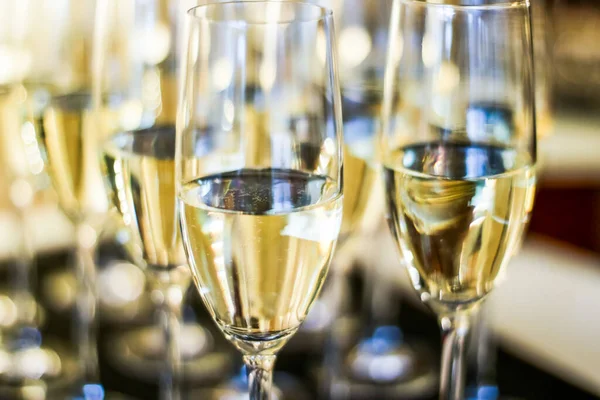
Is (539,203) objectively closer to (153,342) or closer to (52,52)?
(153,342)

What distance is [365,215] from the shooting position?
74 centimetres

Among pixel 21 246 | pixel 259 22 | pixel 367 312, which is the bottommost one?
pixel 367 312

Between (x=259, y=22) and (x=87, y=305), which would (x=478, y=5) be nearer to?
(x=259, y=22)

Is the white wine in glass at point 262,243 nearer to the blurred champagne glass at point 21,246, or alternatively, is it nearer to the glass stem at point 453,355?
the glass stem at point 453,355

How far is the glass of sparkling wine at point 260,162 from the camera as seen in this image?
46 cm

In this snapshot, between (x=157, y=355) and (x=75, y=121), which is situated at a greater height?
(x=75, y=121)

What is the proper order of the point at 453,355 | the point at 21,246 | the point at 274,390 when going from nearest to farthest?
the point at 453,355, the point at 274,390, the point at 21,246

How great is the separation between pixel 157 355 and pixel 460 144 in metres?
0.50

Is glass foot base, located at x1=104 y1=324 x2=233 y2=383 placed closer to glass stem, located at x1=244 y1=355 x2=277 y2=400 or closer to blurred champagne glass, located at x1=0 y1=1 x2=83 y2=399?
blurred champagne glass, located at x1=0 y1=1 x2=83 y2=399

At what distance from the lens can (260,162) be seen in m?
0.48

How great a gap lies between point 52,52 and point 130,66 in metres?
0.23

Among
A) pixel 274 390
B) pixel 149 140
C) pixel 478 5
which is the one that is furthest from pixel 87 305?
pixel 478 5

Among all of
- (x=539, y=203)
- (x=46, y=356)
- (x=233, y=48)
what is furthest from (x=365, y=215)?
(x=539, y=203)

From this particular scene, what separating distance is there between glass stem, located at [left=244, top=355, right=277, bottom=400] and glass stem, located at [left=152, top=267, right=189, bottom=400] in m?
0.13
